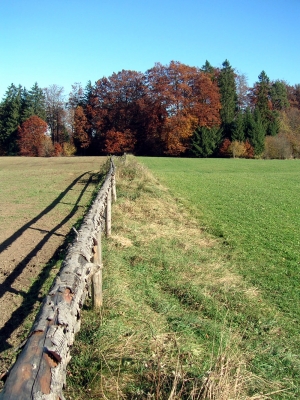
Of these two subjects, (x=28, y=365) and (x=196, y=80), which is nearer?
(x=28, y=365)

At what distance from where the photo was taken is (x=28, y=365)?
1.99m

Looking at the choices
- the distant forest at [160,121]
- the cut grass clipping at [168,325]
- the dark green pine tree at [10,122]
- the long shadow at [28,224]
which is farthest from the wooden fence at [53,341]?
the dark green pine tree at [10,122]

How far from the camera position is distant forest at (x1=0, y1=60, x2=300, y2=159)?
56625 millimetres

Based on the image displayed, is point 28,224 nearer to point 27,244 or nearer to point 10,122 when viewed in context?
point 27,244

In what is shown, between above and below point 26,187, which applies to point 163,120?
above

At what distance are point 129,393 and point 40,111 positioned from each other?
69887 millimetres

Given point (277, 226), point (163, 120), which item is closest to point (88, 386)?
point (277, 226)

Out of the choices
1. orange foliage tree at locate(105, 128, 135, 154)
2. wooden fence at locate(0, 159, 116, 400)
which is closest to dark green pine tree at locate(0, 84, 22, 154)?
orange foliage tree at locate(105, 128, 135, 154)

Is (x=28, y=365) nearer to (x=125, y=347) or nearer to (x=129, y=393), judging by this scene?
(x=129, y=393)

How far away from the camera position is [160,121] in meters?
57.9

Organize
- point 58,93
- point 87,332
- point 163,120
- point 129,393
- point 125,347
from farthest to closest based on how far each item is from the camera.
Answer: point 58,93 → point 163,120 → point 87,332 → point 125,347 → point 129,393

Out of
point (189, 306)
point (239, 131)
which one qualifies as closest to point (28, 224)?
point (189, 306)

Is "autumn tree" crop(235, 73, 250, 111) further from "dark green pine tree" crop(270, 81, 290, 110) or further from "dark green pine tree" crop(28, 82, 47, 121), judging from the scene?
"dark green pine tree" crop(28, 82, 47, 121)

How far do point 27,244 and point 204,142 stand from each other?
5070 cm
